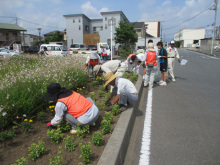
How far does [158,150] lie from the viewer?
3.09 meters

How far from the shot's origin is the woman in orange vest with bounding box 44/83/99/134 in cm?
303

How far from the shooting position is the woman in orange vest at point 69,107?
3027 mm

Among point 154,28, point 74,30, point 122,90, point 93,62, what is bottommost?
point 122,90

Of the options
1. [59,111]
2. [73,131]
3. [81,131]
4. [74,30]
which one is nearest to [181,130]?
[81,131]

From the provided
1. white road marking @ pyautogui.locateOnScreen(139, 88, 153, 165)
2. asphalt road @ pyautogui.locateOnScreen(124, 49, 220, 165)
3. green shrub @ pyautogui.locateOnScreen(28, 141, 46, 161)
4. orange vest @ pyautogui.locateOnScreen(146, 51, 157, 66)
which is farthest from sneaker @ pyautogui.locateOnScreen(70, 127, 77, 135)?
orange vest @ pyautogui.locateOnScreen(146, 51, 157, 66)

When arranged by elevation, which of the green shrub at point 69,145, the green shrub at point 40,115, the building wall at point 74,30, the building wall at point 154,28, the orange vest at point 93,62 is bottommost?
the green shrub at point 69,145

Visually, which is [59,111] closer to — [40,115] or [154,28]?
[40,115]

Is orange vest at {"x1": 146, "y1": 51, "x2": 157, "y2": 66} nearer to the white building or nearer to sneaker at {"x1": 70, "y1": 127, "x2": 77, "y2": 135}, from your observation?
sneaker at {"x1": 70, "y1": 127, "x2": 77, "y2": 135}

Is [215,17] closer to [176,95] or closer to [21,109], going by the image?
[176,95]

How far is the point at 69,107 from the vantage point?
3.07 m

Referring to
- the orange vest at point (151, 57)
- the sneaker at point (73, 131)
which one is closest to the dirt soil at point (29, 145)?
the sneaker at point (73, 131)

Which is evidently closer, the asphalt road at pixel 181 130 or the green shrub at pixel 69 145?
the green shrub at pixel 69 145

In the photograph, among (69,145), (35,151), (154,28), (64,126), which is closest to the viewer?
(35,151)

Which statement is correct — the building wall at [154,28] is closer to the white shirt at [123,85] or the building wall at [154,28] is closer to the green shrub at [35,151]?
the white shirt at [123,85]
